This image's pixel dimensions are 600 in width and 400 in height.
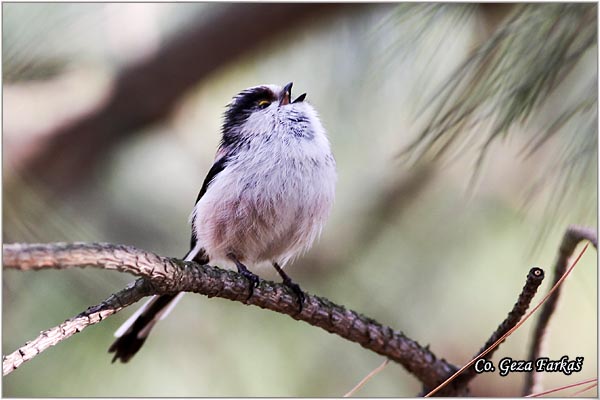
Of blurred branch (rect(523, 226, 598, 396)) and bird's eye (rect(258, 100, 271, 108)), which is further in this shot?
bird's eye (rect(258, 100, 271, 108))

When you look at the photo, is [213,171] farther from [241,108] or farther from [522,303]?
[522,303]

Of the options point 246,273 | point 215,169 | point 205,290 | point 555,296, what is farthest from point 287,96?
point 555,296

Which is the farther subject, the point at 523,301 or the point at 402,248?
the point at 402,248

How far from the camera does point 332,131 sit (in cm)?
171

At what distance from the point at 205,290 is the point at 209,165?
0.54m

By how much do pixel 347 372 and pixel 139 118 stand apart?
2.70 feet

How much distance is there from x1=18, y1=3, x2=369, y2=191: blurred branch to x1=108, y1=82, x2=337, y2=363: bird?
13cm

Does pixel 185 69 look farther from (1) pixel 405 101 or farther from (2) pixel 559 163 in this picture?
(2) pixel 559 163

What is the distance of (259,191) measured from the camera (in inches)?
60.4

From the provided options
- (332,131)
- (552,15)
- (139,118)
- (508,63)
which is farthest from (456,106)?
(139,118)

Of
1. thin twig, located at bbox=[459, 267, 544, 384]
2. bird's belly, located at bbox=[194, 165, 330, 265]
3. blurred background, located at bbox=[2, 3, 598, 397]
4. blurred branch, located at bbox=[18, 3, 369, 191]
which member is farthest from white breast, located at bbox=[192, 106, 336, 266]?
thin twig, located at bbox=[459, 267, 544, 384]

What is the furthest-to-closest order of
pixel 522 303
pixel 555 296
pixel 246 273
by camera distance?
pixel 246 273, pixel 555 296, pixel 522 303

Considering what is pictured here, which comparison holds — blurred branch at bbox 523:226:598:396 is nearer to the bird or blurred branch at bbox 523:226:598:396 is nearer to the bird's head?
the bird

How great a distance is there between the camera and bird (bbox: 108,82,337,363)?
153cm
